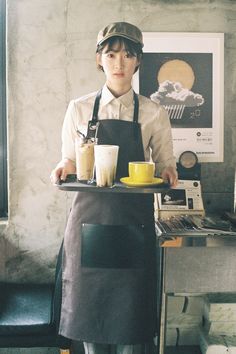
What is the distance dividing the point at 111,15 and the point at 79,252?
5.39ft

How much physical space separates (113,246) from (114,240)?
1.3 inches

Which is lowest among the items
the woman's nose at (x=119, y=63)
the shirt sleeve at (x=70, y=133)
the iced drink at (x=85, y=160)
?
the iced drink at (x=85, y=160)

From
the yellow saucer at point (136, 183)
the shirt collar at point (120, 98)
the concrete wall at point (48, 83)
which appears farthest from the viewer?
the concrete wall at point (48, 83)

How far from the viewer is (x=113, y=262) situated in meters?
2.18

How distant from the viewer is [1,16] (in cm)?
293

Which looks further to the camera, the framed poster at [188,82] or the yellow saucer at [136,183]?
A: the framed poster at [188,82]

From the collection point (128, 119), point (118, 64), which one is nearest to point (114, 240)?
point (128, 119)

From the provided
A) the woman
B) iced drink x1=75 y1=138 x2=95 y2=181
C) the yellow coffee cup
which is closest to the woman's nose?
the woman

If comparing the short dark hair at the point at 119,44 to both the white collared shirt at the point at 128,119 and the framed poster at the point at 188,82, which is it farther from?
the framed poster at the point at 188,82

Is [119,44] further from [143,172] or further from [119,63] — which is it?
[143,172]

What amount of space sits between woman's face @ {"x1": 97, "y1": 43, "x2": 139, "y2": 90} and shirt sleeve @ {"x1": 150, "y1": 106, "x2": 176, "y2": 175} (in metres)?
0.27

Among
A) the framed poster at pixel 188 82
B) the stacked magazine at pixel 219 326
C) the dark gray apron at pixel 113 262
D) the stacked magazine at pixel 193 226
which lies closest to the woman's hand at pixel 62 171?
the dark gray apron at pixel 113 262

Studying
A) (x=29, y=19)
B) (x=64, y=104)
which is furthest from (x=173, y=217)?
(x=29, y=19)

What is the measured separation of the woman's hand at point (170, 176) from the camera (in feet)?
7.20
